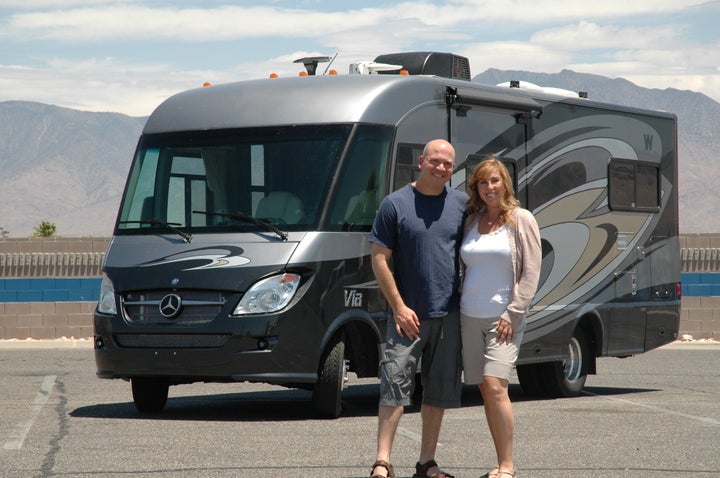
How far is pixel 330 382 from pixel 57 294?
14402 millimetres

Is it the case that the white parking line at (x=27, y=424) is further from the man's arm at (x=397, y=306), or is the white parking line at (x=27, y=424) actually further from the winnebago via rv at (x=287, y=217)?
the man's arm at (x=397, y=306)

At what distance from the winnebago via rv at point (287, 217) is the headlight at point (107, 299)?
2cm

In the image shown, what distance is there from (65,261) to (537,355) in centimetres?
1341

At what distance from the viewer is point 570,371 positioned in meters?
14.3

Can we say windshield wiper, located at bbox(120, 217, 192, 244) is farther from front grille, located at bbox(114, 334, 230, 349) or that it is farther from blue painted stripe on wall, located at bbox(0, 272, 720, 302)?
blue painted stripe on wall, located at bbox(0, 272, 720, 302)

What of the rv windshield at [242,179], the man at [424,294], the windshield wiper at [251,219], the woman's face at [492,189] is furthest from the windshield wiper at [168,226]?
the woman's face at [492,189]

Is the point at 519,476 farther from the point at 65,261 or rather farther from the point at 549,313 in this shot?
the point at 65,261

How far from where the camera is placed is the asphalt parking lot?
8.53m

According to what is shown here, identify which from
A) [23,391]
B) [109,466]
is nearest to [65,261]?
[23,391]

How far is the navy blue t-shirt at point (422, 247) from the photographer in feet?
25.2

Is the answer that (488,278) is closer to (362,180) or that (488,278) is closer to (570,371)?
(362,180)

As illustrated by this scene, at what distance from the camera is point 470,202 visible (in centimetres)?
791

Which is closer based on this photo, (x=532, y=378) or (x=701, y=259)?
(x=532, y=378)

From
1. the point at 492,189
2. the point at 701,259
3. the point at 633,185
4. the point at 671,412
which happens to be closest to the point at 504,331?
the point at 492,189
